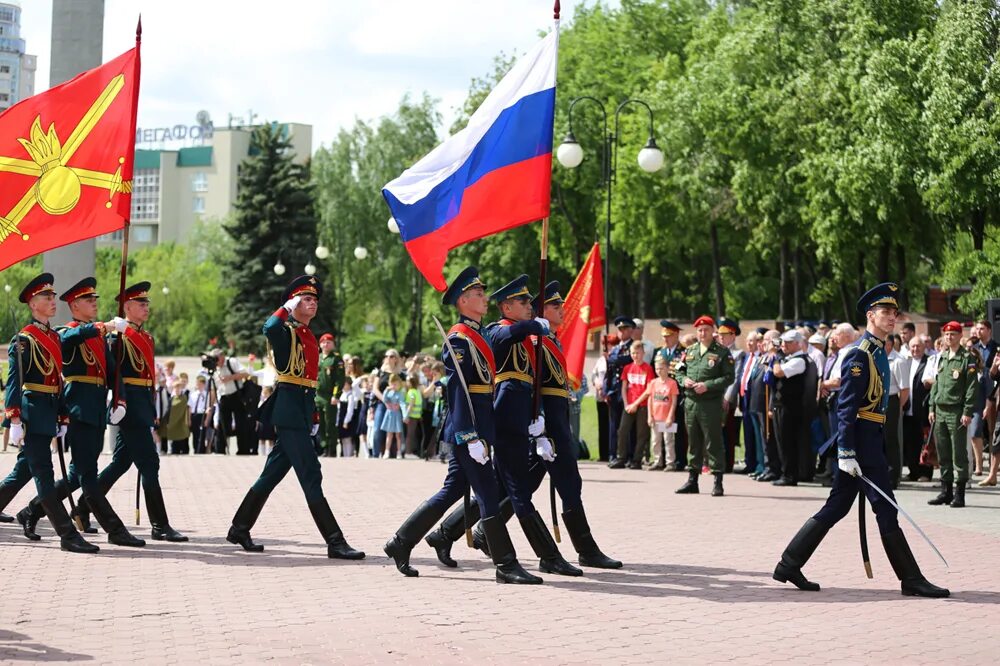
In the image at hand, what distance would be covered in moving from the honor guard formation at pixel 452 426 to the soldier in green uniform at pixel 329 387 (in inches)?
428

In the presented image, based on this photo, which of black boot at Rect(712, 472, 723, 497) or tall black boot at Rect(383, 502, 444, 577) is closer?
tall black boot at Rect(383, 502, 444, 577)

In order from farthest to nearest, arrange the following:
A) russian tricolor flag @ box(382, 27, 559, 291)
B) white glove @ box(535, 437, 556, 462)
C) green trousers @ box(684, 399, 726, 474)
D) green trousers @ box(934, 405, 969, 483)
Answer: green trousers @ box(684, 399, 726, 474), green trousers @ box(934, 405, 969, 483), russian tricolor flag @ box(382, 27, 559, 291), white glove @ box(535, 437, 556, 462)

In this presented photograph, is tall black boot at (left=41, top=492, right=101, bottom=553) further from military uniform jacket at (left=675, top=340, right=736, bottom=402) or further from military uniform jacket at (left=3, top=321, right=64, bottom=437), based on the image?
military uniform jacket at (left=675, top=340, right=736, bottom=402)

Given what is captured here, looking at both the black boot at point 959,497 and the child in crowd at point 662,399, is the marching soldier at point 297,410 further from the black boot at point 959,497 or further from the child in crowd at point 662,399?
the child in crowd at point 662,399

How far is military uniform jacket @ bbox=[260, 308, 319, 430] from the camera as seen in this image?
Result: 10.7 metres

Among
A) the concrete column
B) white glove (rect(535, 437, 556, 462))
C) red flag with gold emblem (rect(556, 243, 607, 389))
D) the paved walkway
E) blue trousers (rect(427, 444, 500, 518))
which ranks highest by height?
the concrete column

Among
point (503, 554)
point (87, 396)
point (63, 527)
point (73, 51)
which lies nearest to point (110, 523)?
point (63, 527)

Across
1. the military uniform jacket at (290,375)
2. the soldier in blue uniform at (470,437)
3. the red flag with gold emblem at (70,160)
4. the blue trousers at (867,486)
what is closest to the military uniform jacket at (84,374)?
the red flag with gold emblem at (70,160)

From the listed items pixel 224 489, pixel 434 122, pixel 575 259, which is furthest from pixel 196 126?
pixel 224 489

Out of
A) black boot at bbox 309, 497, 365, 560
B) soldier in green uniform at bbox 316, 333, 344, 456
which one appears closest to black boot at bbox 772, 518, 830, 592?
black boot at bbox 309, 497, 365, 560

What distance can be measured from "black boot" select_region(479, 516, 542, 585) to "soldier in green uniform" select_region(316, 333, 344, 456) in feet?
46.1

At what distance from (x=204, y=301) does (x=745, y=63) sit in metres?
57.6

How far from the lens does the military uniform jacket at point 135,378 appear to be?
37.7 feet

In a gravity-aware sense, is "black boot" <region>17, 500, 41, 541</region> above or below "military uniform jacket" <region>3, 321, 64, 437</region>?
below
